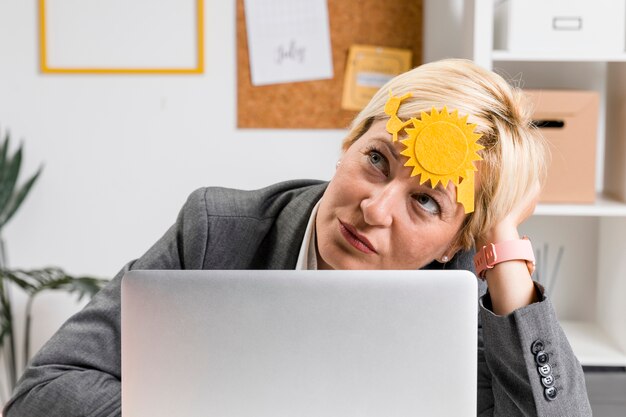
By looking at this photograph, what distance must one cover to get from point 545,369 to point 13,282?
1.78 metres

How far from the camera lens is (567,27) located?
7.13 feet

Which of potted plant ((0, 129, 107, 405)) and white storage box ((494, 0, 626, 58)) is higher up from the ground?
white storage box ((494, 0, 626, 58))

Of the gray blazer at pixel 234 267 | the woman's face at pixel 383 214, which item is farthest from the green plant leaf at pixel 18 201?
the woman's face at pixel 383 214

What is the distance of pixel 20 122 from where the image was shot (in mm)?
2592

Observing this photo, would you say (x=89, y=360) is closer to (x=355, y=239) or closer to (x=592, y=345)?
(x=355, y=239)

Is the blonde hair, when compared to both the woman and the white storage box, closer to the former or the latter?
the woman

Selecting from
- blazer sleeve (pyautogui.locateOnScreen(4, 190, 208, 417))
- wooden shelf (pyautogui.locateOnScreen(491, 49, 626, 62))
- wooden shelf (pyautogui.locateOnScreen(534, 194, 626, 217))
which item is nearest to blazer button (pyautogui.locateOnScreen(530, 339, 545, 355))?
blazer sleeve (pyautogui.locateOnScreen(4, 190, 208, 417))

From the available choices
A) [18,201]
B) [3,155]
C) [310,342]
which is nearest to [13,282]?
A: [18,201]

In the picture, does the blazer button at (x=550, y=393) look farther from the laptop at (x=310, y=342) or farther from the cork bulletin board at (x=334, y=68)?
the cork bulletin board at (x=334, y=68)

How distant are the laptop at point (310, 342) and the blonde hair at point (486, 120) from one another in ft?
1.38

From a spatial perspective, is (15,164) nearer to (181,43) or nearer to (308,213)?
(181,43)

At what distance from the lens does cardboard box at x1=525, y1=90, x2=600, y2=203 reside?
2217 millimetres

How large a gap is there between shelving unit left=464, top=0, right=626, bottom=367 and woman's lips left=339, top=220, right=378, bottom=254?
1082mm

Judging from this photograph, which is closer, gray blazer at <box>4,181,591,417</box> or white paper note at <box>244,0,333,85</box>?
gray blazer at <box>4,181,591,417</box>
